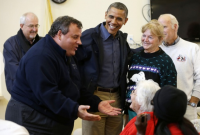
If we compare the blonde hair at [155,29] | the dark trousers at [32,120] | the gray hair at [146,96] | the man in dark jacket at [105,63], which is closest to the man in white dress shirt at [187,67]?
the blonde hair at [155,29]

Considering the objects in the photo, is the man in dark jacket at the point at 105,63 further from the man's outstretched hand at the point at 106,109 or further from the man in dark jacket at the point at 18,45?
the man in dark jacket at the point at 18,45

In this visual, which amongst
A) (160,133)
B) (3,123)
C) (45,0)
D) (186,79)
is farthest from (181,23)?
(3,123)

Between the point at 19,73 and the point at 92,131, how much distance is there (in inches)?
38.2

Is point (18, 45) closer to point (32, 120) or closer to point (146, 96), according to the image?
point (32, 120)

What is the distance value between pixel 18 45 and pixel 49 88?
1276 millimetres

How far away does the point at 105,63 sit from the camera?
7.89ft

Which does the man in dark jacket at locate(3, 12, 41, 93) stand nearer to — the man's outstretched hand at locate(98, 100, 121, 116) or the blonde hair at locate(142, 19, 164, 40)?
the man's outstretched hand at locate(98, 100, 121, 116)

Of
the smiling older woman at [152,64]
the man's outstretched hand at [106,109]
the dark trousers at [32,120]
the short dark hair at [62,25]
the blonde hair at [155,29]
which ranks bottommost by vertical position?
the man's outstretched hand at [106,109]

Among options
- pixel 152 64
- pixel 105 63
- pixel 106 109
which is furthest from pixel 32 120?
pixel 152 64

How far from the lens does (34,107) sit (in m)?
1.74

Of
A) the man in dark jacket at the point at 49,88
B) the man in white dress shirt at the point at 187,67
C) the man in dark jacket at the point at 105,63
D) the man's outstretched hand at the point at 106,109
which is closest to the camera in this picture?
the man in dark jacket at the point at 49,88

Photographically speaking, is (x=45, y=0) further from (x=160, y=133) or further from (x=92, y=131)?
(x=160, y=133)

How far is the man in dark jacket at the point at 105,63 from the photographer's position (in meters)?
2.32

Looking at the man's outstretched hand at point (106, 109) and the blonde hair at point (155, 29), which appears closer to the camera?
the man's outstretched hand at point (106, 109)
